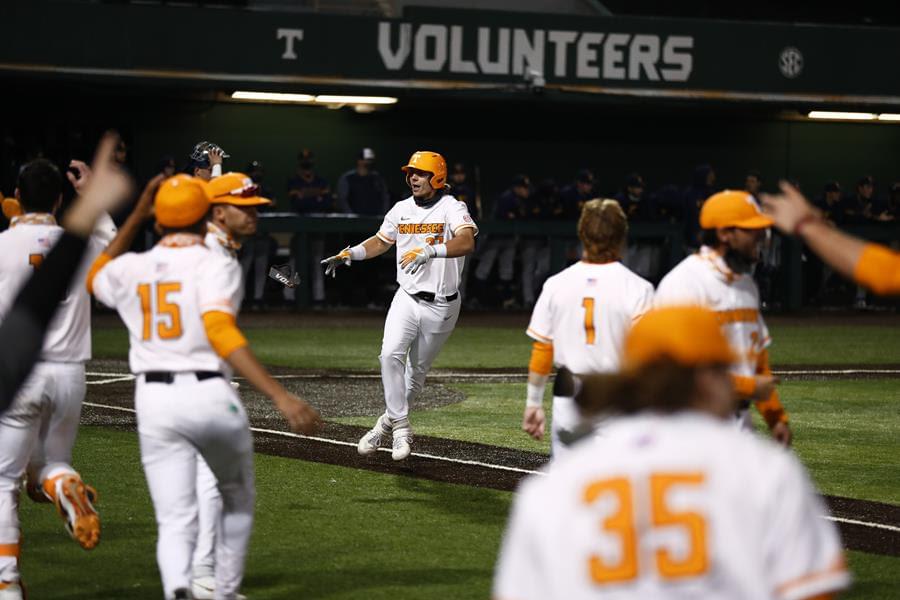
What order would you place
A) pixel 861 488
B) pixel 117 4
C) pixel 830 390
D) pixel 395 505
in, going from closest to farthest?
pixel 395 505, pixel 861 488, pixel 830 390, pixel 117 4

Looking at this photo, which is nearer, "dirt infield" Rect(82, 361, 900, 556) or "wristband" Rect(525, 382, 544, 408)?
"wristband" Rect(525, 382, 544, 408)

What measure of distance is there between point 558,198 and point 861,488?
13.2m

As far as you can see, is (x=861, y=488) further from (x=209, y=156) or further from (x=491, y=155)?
(x=491, y=155)

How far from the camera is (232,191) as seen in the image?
20.1 feet

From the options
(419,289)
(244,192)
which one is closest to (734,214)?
(244,192)

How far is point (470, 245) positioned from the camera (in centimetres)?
961

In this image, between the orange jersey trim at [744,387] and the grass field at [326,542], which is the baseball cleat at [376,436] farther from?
the orange jersey trim at [744,387]

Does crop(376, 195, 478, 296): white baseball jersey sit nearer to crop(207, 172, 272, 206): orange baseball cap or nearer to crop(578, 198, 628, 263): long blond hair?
crop(578, 198, 628, 263): long blond hair

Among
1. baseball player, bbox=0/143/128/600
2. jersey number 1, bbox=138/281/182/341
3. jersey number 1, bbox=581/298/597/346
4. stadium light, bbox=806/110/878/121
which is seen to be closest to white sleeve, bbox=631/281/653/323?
jersey number 1, bbox=581/298/597/346

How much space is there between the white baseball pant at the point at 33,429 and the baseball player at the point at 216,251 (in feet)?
2.14

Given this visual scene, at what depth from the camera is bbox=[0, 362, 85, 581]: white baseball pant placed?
5.92m

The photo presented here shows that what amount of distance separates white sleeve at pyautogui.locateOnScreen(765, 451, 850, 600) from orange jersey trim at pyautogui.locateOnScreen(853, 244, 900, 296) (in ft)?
4.83

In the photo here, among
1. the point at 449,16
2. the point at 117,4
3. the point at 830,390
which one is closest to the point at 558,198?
the point at 449,16

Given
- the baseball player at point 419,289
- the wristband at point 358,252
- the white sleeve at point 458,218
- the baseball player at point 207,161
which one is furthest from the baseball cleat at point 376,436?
the baseball player at point 207,161
